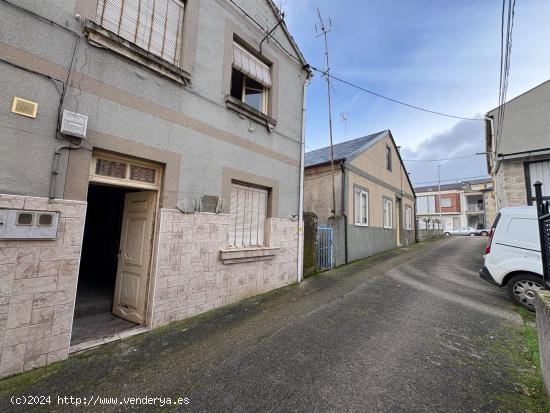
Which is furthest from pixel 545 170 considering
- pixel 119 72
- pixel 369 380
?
pixel 119 72

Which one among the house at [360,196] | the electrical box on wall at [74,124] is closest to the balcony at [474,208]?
the house at [360,196]

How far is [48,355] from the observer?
3092 millimetres

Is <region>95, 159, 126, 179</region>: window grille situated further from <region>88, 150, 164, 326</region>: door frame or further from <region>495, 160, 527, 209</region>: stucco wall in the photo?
<region>495, 160, 527, 209</region>: stucco wall

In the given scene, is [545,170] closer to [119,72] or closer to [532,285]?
[532,285]

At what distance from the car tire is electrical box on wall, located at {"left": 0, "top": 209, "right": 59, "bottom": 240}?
8.32m

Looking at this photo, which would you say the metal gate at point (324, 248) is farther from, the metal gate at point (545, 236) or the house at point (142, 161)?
the metal gate at point (545, 236)

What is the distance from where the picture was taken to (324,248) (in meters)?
9.22

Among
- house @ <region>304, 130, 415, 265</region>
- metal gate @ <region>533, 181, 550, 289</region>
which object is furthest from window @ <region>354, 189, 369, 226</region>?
metal gate @ <region>533, 181, 550, 289</region>

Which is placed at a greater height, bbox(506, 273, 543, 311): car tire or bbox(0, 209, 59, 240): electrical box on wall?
bbox(0, 209, 59, 240): electrical box on wall

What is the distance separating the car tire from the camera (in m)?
5.20

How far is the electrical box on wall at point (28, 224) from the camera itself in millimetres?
2828

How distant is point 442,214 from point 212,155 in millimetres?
49216

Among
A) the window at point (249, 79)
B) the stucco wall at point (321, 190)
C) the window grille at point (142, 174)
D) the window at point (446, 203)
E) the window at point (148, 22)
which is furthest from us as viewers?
the window at point (446, 203)

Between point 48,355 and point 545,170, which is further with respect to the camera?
point 545,170
